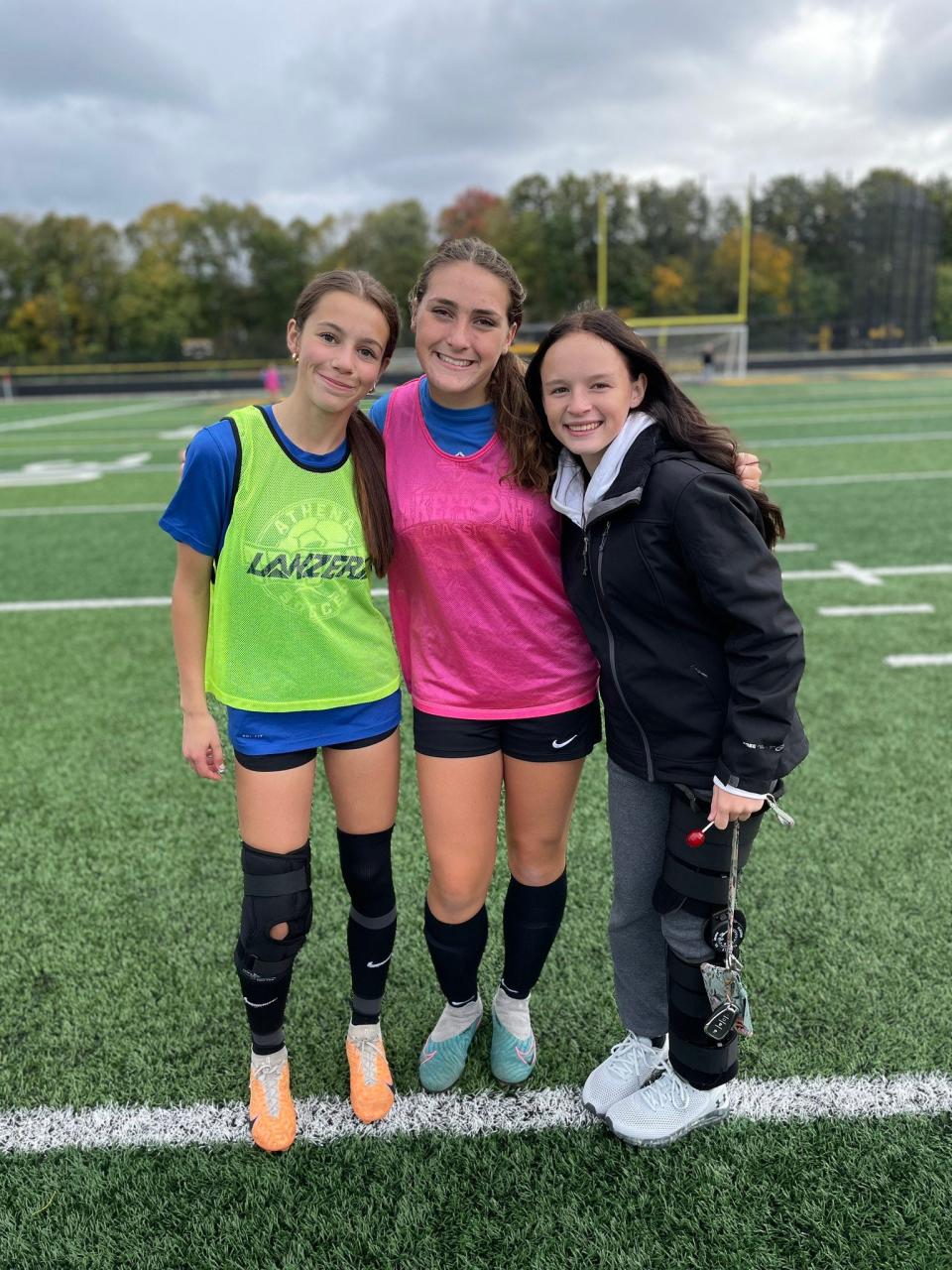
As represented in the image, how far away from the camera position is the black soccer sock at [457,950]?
6.52 feet

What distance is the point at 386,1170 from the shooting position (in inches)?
71.0

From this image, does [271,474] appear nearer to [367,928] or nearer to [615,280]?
[367,928]

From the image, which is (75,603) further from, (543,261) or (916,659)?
(543,261)

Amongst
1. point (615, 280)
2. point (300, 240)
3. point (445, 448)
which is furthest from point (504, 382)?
point (300, 240)

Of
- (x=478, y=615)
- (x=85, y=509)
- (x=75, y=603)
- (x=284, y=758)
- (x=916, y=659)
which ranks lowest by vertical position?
(x=916, y=659)

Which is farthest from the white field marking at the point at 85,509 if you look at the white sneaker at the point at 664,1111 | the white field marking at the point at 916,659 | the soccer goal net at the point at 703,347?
the soccer goal net at the point at 703,347

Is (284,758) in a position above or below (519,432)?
below

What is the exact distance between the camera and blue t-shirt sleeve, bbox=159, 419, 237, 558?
167 centimetres

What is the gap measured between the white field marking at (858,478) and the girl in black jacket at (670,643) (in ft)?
26.3

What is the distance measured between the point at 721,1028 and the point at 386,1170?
28.7 inches

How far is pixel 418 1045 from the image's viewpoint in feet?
7.14

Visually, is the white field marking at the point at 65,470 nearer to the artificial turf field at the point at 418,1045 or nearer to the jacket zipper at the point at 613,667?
the artificial turf field at the point at 418,1045

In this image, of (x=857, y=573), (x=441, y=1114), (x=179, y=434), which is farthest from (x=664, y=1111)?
(x=179, y=434)

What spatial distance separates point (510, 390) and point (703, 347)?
1151 inches
